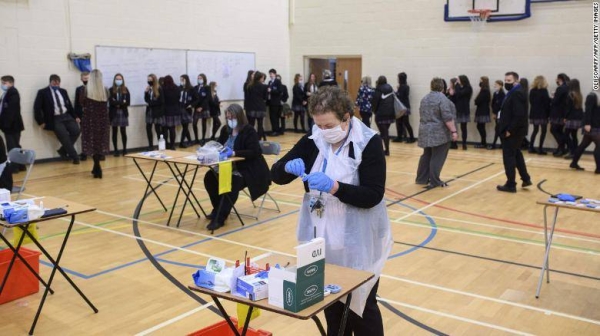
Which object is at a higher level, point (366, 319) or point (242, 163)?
point (242, 163)

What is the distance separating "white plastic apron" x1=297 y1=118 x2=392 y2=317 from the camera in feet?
9.59

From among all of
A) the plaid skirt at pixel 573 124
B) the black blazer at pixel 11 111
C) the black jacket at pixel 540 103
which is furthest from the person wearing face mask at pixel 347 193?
the black jacket at pixel 540 103

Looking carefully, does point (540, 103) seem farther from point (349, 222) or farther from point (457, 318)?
point (349, 222)

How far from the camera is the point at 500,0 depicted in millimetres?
13391

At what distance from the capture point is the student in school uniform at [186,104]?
13.2 metres

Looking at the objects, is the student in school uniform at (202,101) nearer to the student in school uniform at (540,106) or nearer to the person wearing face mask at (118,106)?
the person wearing face mask at (118,106)

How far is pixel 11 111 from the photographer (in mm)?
9945

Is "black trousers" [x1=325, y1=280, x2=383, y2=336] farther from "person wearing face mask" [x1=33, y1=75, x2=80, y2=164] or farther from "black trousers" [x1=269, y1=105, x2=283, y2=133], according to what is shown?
"black trousers" [x1=269, y1=105, x2=283, y2=133]

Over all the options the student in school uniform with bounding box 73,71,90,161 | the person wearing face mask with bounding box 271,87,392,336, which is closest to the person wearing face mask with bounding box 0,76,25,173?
the student in school uniform with bounding box 73,71,90,161

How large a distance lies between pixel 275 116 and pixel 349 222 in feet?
43.1

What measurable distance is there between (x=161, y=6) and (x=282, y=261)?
11314mm

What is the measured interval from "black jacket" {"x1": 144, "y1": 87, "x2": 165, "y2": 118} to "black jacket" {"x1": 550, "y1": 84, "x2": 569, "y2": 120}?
8.12 m

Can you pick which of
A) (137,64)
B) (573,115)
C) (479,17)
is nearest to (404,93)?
(479,17)

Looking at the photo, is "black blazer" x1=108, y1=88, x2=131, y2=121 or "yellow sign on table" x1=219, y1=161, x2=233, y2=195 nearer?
"yellow sign on table" x1=219, y1=161, x2=233, y2=195
